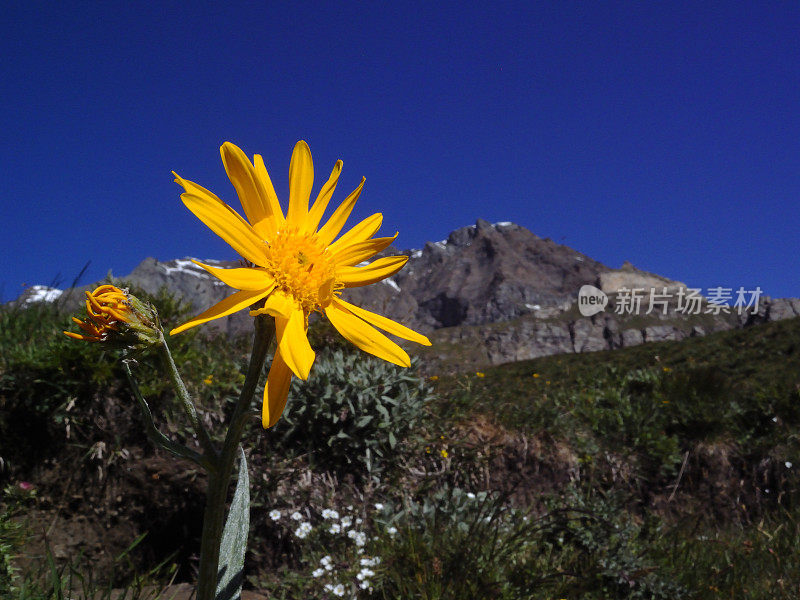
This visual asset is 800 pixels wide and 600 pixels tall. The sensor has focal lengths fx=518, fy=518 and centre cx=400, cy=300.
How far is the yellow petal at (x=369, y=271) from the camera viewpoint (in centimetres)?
139

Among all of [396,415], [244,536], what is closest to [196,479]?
[396,415]

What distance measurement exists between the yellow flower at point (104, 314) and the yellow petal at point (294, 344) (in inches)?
16.0

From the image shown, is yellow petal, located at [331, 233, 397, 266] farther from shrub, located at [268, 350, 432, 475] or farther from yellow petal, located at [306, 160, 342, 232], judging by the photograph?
shrub, located at [268, 350, 432, 475]

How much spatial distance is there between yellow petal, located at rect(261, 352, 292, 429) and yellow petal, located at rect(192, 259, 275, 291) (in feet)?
0.54

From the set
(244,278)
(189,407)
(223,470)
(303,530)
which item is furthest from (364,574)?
(244,278)

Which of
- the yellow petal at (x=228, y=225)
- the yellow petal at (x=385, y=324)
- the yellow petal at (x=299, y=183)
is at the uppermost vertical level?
the yellow petal at (x=299, y=183)

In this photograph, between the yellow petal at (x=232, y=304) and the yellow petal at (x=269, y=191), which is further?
the yellow petal at (x=269, y=191)

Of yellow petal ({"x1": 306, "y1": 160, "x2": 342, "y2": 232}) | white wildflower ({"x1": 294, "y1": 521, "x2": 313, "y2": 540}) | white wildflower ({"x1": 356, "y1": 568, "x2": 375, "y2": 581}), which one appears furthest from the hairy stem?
white wildflower ({"x1": 294, "y1": 521, "x2": 313, "y2": 540})

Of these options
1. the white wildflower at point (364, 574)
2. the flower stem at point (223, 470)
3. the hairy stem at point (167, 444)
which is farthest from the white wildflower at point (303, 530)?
the hairy stem at point (167, 444)

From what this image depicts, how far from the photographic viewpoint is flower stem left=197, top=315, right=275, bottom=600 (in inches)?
46.8

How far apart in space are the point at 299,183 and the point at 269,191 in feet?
0.33

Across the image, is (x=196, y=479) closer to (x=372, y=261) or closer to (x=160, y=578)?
(x=160, y=578)

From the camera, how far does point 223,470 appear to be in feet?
4.00

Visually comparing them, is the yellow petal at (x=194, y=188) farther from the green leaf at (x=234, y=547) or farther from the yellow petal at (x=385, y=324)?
the green leaf at (x=234, y=547)
